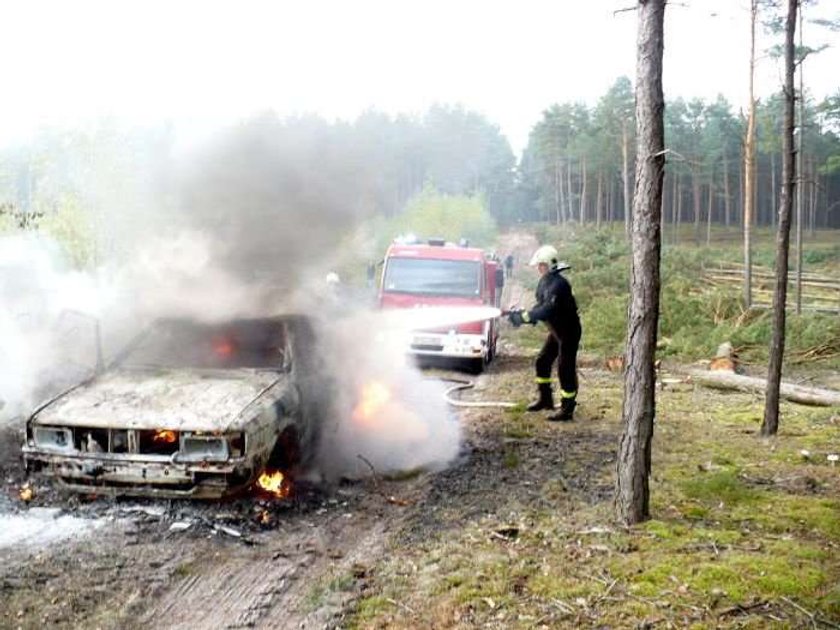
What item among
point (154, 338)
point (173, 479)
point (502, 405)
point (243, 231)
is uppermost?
point (243, 231)

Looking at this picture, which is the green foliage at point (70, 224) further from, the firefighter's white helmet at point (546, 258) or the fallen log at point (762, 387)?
the fallen log at point (762, 387)

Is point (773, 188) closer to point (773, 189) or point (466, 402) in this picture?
point (773, 189)

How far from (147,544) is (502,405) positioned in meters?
5.79

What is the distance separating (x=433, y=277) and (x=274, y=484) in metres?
7.96

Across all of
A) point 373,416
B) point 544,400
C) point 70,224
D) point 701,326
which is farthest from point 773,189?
point 373,416

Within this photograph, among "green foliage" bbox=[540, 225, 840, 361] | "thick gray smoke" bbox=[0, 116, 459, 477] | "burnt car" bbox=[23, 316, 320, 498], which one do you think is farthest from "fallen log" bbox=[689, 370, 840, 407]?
"burnt car" bbox=[23, 316, 320, 498]

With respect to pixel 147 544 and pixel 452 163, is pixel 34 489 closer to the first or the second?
pixel 147 544

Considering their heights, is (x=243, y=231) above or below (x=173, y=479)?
above

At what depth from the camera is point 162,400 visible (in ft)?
19.1

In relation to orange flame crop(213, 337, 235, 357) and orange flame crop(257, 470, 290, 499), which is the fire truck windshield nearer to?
orange flame crop(213, 337, 235, 357)

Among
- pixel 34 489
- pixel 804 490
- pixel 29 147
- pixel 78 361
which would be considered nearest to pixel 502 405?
pixel 804 490

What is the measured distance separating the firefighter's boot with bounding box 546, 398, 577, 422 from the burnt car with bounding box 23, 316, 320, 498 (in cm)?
339

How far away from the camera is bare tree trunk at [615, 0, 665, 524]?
491cm

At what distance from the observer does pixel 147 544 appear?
4.96 metres
